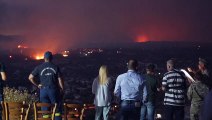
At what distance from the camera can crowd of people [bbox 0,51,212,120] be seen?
10312mm

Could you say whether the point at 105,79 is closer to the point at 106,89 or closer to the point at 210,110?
the point at 106,89

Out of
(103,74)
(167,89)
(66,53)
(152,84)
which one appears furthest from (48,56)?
(66,53)

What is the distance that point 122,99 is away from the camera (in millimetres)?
10500

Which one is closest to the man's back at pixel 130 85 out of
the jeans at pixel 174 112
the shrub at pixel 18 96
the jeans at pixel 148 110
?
the jeans at pixel 174 112

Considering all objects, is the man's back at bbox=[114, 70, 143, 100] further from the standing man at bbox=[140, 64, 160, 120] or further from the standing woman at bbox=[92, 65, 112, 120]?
the standing man at bbox=[140, 64, 160, 120]

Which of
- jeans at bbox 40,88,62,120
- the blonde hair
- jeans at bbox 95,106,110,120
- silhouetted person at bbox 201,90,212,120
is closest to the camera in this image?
silhouetted person at bbox 201,90,212,120

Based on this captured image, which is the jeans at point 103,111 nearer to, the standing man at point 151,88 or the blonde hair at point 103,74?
the blonde hair at point 103,74

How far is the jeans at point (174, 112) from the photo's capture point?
10.9 meters

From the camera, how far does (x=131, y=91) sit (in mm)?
10328

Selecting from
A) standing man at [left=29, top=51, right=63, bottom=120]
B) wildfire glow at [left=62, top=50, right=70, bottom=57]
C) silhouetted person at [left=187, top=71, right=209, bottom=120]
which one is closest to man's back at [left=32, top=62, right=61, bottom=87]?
standing man at [left=29, top=51, right=63, bottom=120]

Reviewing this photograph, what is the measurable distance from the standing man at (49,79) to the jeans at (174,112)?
2.41 meters

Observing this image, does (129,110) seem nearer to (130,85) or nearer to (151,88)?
(130,85)

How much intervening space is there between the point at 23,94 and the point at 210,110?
35.8 ft

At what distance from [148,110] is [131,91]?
7.86ft
